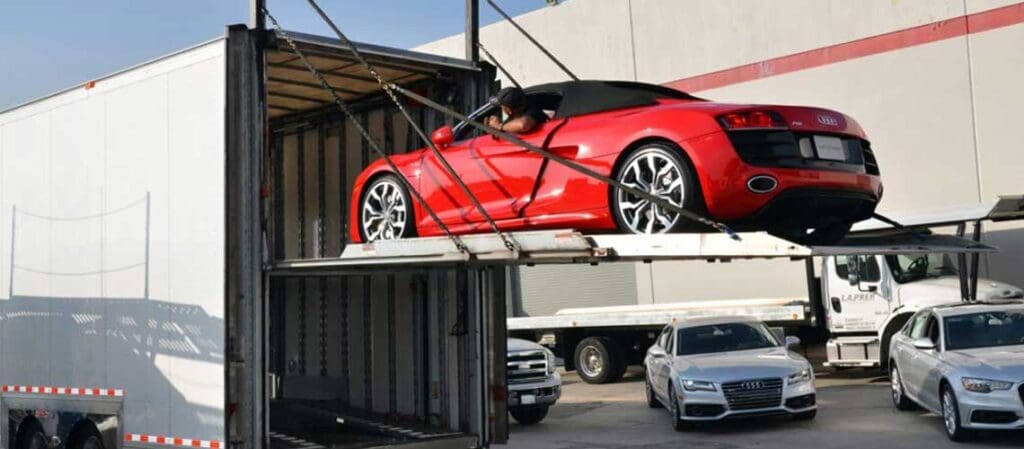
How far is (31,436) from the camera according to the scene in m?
9.71

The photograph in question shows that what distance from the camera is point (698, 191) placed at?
6328mm

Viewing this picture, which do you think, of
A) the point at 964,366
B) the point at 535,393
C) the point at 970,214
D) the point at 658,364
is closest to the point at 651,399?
the point at 658,364

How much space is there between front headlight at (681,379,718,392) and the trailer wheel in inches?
272

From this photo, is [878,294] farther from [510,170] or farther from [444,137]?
[510,170]

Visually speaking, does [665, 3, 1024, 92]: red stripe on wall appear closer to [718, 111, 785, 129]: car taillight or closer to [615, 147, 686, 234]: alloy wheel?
[718, 111, 785, 129]: car taillight

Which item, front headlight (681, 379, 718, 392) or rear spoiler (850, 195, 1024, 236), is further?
rear spoiler (850, 195, 1024, 236)

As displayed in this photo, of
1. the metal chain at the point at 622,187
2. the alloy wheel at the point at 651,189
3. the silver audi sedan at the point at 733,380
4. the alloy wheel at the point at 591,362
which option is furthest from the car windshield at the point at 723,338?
the alloy wheel at the point at 651,189

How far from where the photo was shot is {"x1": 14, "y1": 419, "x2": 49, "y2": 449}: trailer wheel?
30.9 ft

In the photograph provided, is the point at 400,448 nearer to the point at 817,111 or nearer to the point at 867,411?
the point at 817,111

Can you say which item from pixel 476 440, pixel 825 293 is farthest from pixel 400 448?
pixel 825 293

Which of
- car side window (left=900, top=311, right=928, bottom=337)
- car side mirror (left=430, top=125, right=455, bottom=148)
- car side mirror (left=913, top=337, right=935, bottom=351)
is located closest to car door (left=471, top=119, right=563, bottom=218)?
car side mirror (left=430, top=125, right=455, bottom=148)

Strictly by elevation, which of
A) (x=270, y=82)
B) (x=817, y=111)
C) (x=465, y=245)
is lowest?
(x=465, y=245)

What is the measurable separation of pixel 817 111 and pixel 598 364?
1408 centimetres

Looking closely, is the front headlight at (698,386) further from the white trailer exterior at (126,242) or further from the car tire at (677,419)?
the white trailer exterior at (126,242)
